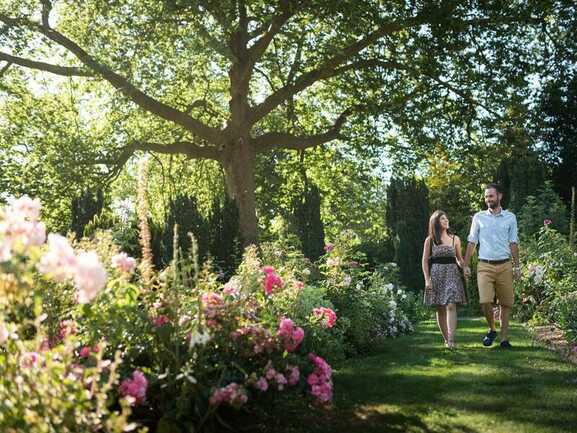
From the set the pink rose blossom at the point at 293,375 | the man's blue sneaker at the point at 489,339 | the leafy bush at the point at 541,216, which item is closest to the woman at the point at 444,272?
the man's blue sneaker at the point at 489,339

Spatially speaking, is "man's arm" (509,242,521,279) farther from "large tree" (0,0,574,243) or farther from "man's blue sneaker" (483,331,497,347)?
"large tree" (0,0,574,243)

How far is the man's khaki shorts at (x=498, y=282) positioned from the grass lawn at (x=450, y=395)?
57 centimetres

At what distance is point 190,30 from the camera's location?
1534 cm

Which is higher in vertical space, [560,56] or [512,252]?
[560,56]

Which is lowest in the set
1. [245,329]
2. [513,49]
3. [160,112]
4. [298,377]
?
[298,377]

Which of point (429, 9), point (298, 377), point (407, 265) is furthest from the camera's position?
point (407, 265)

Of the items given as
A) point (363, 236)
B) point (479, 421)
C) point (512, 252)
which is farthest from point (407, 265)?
point (363, 236)

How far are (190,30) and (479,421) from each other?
40.7 feet

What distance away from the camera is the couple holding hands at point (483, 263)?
7773 mm

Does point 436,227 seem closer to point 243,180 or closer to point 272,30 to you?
point 272,30

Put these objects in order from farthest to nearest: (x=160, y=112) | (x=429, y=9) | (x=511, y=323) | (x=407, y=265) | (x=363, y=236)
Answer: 1. (x=363, y=236)
2. (x=407, y=265)
3. (x=160, y=112)
4. (x=429, y=9)
5. (x=511, y=323)

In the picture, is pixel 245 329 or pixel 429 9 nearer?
pixel 245 329

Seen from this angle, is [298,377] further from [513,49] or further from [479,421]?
[513,49]

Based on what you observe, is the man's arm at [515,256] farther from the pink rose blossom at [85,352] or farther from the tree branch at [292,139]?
the tree branch at [292,139]
